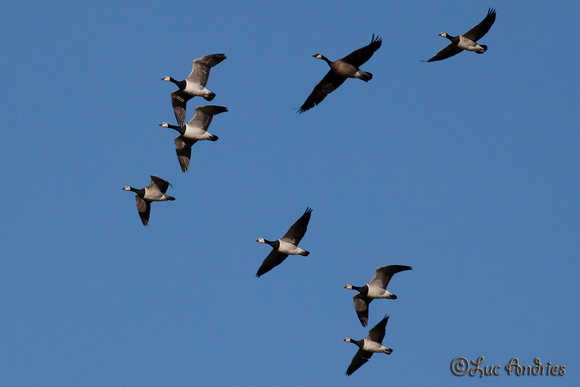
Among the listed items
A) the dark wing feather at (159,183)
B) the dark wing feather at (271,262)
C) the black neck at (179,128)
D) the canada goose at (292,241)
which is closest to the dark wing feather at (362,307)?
the canada goose at (292,241)

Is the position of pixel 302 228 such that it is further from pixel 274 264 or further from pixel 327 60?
pixel 327 60

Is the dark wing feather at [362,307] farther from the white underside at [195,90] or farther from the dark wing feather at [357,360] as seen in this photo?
the white underside at [195,90]

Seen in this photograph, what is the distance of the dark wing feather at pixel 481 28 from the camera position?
2644 cm

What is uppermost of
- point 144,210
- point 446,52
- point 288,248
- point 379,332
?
point 446,52

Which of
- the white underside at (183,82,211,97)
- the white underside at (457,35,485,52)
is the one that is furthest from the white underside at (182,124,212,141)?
the white underside at (457,35,485,52)

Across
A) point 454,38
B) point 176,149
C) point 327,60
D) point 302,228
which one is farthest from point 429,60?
point 176,149

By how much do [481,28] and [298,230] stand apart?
27.6ft

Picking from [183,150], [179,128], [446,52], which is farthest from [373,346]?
[446,52]

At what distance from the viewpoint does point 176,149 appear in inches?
1145

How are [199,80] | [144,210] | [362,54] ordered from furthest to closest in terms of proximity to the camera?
[144,210] < [199,80] < [362,54]

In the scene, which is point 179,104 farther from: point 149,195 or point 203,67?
point 149,195

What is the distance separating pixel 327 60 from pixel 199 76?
421 centimetres

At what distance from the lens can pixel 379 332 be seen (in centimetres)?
2766

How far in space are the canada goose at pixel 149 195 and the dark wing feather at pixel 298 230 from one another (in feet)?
15.3
